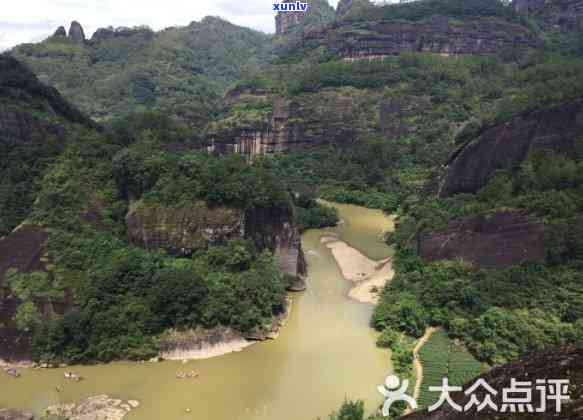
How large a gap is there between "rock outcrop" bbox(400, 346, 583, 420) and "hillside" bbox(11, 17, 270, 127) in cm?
7798

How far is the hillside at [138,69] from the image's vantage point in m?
94.0

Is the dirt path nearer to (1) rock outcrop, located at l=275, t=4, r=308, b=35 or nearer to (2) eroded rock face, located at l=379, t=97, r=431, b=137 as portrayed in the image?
(2) eroded rock face, located at l=379, t=97, r=431, b=137

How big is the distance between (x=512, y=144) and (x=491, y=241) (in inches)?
420

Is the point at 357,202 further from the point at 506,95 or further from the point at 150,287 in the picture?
the point at 150,287

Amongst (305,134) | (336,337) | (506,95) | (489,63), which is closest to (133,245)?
(336,337)

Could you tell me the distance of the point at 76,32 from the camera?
401ft

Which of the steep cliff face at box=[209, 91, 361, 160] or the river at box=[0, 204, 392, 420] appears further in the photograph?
the steep cliff face at box=[209, 91, 361, 160]

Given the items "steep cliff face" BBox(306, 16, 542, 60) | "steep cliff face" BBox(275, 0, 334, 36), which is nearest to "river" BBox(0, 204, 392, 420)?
"steep cliff face" BBox(306, 16, 542, 60)

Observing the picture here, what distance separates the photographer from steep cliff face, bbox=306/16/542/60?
280 feet

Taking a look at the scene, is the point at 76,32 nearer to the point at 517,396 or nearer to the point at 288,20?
the point at 288,20

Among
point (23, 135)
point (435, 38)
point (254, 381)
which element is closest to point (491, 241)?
point (254, 381)

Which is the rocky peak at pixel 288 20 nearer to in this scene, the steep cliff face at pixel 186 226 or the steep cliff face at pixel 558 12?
the steep cliff face at pixel 558 12

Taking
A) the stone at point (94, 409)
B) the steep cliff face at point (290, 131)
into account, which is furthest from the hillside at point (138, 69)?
the stone at point (94, 409)

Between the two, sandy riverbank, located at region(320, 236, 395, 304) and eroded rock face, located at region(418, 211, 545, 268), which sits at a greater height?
eroded rock face, located at region(418, 211, 545, 268)
